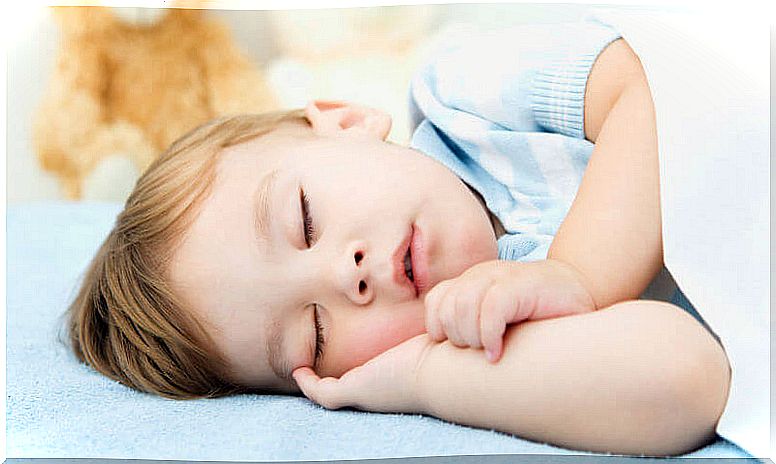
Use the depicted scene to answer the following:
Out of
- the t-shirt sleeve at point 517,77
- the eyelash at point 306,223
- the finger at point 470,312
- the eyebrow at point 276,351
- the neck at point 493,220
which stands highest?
the t-shirt sleeve at point 517,77

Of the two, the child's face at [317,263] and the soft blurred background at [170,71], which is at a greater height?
the soft blurred background at [170,71]

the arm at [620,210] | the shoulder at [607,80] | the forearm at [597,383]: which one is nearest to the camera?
the forearm at [597,383]

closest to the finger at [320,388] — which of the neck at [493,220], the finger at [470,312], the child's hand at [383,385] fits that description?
the child's hand at [383,385]

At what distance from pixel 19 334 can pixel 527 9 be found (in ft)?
1.66

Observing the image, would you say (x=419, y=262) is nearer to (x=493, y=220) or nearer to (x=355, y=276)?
(x=355, y=276)

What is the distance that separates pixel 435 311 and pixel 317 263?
0.33 feet

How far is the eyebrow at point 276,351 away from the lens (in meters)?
0.68

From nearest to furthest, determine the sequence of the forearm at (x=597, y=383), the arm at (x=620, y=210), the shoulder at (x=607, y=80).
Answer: the forearm at (x=597, y=383), the arm at (x=620, y=210), the shoulder at (x=607, y=80)

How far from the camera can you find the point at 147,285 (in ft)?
2.33

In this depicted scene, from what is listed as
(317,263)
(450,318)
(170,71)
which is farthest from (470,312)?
(170,71)

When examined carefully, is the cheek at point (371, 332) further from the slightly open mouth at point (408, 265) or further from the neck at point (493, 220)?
the neck at point (493, 220)

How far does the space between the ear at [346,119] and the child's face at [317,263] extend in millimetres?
103

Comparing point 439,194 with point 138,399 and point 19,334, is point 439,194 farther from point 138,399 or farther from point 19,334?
point 19,334

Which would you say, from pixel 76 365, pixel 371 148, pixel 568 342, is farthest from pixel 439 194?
pixel 76 365
